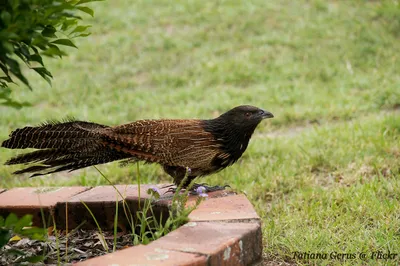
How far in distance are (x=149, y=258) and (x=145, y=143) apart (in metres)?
1.16

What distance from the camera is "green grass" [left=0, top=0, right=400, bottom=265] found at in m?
4.18

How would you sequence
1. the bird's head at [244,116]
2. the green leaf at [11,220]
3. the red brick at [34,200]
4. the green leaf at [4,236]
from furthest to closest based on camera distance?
1. the bird's head at [244,116]
2. the red brick at [34,200]
3. the green leaf at [4,236]
4. the green leaf at [11,220]

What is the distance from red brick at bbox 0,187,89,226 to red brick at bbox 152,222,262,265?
986 mm

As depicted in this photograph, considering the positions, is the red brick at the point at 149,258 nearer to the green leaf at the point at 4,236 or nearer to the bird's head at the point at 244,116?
the green leaf at the point at 4,236

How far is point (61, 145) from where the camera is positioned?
10.9 feet

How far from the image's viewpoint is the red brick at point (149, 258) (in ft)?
7.86

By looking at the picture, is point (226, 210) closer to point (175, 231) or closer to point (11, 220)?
point (175, 231)

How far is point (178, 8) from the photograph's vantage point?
11.5m

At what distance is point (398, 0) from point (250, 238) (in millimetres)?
8984

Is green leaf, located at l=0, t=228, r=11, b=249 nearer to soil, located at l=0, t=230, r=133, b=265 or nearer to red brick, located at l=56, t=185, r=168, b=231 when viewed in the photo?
soil, located at l=0, t=230, r=133, b=265

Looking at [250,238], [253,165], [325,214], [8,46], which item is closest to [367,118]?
[253,165]

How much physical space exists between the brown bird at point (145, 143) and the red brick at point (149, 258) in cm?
99

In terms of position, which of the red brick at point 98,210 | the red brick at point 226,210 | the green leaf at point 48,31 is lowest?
the red brick at point 98,210

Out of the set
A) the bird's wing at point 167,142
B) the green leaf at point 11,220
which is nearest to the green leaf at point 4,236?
the green leaf at point 11,220
